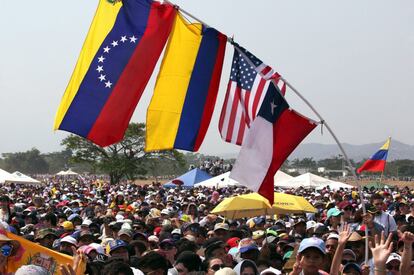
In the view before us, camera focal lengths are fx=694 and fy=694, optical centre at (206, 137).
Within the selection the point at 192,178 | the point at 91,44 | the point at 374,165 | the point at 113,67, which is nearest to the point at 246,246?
the point at 113,67

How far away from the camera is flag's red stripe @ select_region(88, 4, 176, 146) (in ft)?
27.0

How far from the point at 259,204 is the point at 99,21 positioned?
15.3 ft

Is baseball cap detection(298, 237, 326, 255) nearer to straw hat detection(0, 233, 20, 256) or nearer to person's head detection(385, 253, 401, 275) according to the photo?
person's head detection(385, 253, 401, 275)

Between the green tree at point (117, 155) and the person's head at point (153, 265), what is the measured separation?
191ft

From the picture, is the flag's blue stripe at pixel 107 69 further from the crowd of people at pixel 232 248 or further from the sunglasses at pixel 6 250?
the sunglasses at pixel 6 250

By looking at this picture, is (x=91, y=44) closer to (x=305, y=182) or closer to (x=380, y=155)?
(x=380, y=155)

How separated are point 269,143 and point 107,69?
7.65ft

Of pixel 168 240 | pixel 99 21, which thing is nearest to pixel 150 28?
pixel 99 21

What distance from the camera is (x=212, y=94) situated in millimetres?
8719

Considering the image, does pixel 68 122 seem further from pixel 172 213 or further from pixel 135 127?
pixel 135 127

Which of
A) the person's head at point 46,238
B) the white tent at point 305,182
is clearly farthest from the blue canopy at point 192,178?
the person's head at point 46,238

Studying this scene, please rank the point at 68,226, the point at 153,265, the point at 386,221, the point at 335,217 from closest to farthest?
the point at 153,265, the point at 386,221, the point at 68,226, the point at 335,217

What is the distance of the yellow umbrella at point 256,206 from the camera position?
464 inches

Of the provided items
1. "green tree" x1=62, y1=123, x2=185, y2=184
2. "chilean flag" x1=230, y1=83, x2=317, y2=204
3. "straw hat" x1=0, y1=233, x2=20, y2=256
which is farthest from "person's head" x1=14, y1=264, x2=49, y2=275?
"green tree" x1=62, y1=123, x2=185, y2=184
